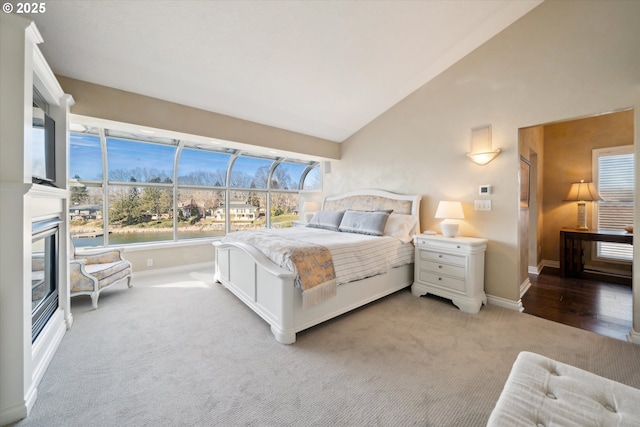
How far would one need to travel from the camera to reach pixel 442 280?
3.17 meters

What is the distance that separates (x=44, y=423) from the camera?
144 cm

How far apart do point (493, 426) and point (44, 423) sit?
2.31m

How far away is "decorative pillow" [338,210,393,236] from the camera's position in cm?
363

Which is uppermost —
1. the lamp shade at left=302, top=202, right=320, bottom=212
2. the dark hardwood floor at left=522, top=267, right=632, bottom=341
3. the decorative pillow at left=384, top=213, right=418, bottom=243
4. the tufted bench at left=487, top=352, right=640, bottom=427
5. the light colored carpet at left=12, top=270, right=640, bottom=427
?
the lamp shade at left=302, top=202, right=320, bottom=212

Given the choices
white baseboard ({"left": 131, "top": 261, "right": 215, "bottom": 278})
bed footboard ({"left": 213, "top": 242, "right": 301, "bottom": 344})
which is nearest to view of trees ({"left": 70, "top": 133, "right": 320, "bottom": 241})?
white baseboard ({"left": 131, "top": 261, "right": 215, "bottom": 278})

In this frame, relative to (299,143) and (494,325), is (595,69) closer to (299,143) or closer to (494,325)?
(494,325)

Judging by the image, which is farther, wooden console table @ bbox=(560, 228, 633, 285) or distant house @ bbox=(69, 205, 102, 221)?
distant house @ bbox=(69, 205, 102, 221)

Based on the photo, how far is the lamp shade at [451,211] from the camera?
3.22m

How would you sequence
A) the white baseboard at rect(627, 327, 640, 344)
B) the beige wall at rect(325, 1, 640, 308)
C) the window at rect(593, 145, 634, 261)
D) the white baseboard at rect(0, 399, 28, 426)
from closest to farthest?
the white baseboard at rect(0, 399, 28, 426) < the white baseboard at rect(627, 327, 640, 344) < the beige wall at rect(325, 1, 640, 308) < the window at rect(593, 145, 634, 261)

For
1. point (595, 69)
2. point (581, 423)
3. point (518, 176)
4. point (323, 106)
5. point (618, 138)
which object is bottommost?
point (581, 423)

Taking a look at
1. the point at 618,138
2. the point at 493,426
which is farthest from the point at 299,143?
the point at 618,138

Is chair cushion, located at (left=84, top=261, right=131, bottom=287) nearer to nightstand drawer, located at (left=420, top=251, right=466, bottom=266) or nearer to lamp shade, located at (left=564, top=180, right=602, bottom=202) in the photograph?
nightstand drawer, located at (left=420, top=251, right=466, bottom=266)

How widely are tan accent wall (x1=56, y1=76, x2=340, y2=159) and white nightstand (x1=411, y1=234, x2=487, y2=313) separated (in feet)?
9.26

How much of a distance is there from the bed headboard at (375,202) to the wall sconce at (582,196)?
2668 millimetres
